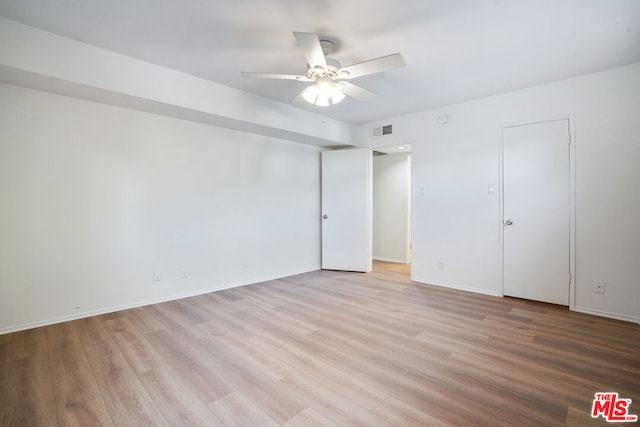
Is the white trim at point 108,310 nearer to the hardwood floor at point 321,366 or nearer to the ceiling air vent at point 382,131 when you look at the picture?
the hardwood floor at point 321,366

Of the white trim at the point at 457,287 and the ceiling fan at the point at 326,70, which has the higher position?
the ceiling fan at the point at 326,70

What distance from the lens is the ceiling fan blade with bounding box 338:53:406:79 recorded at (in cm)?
208

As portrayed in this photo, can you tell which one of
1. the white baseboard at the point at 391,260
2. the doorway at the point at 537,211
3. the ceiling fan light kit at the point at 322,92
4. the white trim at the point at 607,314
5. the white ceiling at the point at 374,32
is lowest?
the white trim at the point at 607,314

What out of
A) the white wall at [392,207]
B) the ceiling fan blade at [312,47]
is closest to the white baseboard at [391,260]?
the white wall at [392,207]

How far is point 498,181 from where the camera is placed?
3.68 meters

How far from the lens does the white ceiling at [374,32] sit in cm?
204

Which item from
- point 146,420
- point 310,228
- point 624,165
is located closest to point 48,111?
point 146,420

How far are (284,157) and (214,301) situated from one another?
2.47 metres

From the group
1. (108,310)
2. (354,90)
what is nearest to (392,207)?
(354,90)

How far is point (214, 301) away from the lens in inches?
138

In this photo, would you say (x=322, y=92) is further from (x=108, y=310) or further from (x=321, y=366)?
(x=108, y=310)

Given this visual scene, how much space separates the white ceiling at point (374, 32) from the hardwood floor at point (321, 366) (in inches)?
101

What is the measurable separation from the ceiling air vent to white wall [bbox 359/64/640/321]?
0.10 metres

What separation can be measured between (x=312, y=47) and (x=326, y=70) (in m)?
0.34
